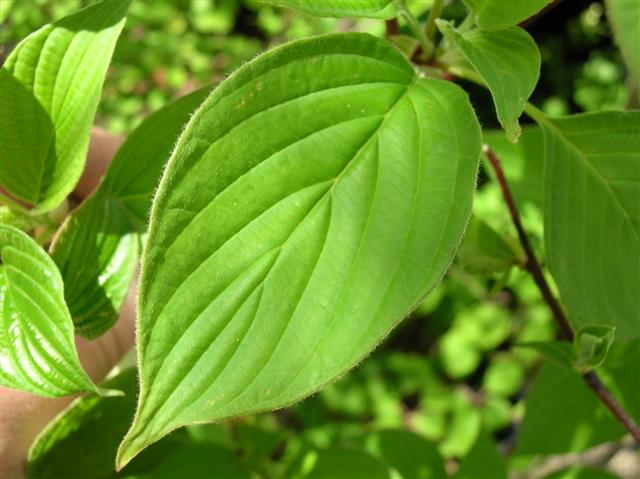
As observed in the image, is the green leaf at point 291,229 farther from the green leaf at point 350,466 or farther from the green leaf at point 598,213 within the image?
the green leaf at point 350,466

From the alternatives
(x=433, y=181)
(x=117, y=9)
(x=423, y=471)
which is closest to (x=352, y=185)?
(x=433, y=181)

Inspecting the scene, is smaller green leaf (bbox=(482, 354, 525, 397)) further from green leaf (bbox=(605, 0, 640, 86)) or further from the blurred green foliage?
green leaf (bbox=(605, 0, 640, 86))

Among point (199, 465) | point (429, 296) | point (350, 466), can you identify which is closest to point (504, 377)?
point (429, 296)

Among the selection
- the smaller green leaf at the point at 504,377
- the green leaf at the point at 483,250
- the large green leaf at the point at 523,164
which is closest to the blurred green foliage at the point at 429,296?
the smaller green leaf at the point at 504,377

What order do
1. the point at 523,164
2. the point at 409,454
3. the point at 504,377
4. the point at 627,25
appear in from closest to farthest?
the point at 627,25 < the point at 523,164 < the point at 409,454 < the point at 504,377

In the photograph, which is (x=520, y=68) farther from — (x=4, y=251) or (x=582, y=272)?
(x=4, y=251)

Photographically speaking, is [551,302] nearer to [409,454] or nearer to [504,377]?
[409,454]

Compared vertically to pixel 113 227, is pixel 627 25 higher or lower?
higher
